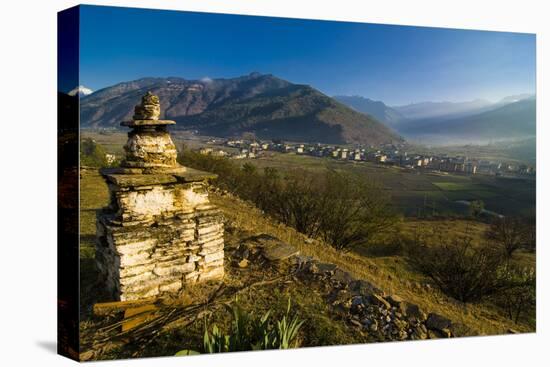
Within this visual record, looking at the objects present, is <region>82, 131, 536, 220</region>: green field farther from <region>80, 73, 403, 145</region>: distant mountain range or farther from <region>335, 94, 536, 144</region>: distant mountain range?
<region>335, 94, 536, 144</region>: distant mountain range

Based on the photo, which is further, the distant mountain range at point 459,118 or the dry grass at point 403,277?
the distant mountain range at point 459,118

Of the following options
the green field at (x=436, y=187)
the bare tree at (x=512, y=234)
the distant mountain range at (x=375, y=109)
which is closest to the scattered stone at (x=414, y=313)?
the bare tree at (x=512, y=234)

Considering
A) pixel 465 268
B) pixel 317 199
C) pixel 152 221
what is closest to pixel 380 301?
pixel 465 268

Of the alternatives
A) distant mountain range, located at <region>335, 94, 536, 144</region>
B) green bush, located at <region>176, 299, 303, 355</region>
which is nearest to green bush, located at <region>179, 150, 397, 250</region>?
distant mountain range, located at <region>335, 94, 536, 144</region>

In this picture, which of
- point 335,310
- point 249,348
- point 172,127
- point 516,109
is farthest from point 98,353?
point 516,109

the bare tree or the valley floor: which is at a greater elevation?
the bare tree

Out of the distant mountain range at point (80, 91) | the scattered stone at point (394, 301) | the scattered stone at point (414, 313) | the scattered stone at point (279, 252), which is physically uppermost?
the distant mountain range at point (80, 91)

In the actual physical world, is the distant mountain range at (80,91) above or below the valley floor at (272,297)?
above

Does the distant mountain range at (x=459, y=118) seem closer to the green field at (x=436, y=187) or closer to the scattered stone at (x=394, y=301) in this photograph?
the green field at (x=436, y=187)
